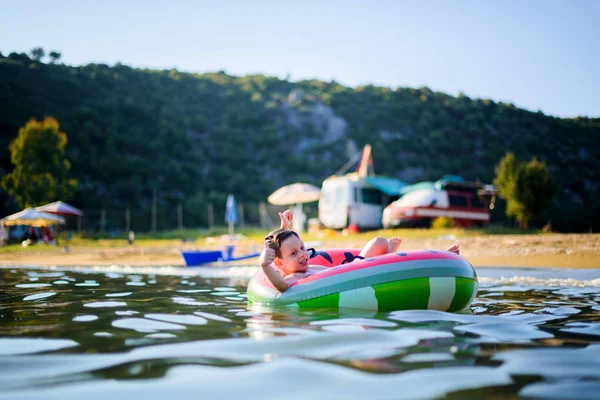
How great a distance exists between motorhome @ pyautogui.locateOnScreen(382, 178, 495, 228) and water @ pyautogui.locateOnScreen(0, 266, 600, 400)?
538 inches

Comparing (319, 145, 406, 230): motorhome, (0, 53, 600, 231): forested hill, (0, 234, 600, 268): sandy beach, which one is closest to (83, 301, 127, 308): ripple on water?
(0, 234, 600, 268): sandy beach

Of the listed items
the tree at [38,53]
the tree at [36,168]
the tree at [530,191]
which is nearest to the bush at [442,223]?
the tree at [530,191]

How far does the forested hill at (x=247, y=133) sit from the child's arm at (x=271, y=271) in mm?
30159

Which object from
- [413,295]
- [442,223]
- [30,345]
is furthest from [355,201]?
[30,345]

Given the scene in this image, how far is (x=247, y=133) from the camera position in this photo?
47906mm

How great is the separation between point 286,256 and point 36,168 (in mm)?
25250

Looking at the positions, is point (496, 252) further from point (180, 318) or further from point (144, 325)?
point (144, 325)

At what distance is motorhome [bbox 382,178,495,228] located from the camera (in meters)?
19.5

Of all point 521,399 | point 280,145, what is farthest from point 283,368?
point 280,145

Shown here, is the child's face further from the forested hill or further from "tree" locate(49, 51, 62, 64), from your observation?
"tree" locate(49, 51, 62, 64)

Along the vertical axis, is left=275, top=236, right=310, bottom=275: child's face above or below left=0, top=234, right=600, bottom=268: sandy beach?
above

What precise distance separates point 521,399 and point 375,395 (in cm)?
57

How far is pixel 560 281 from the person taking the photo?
25.7ft

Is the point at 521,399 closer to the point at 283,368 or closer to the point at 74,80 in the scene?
the point at 283,368
